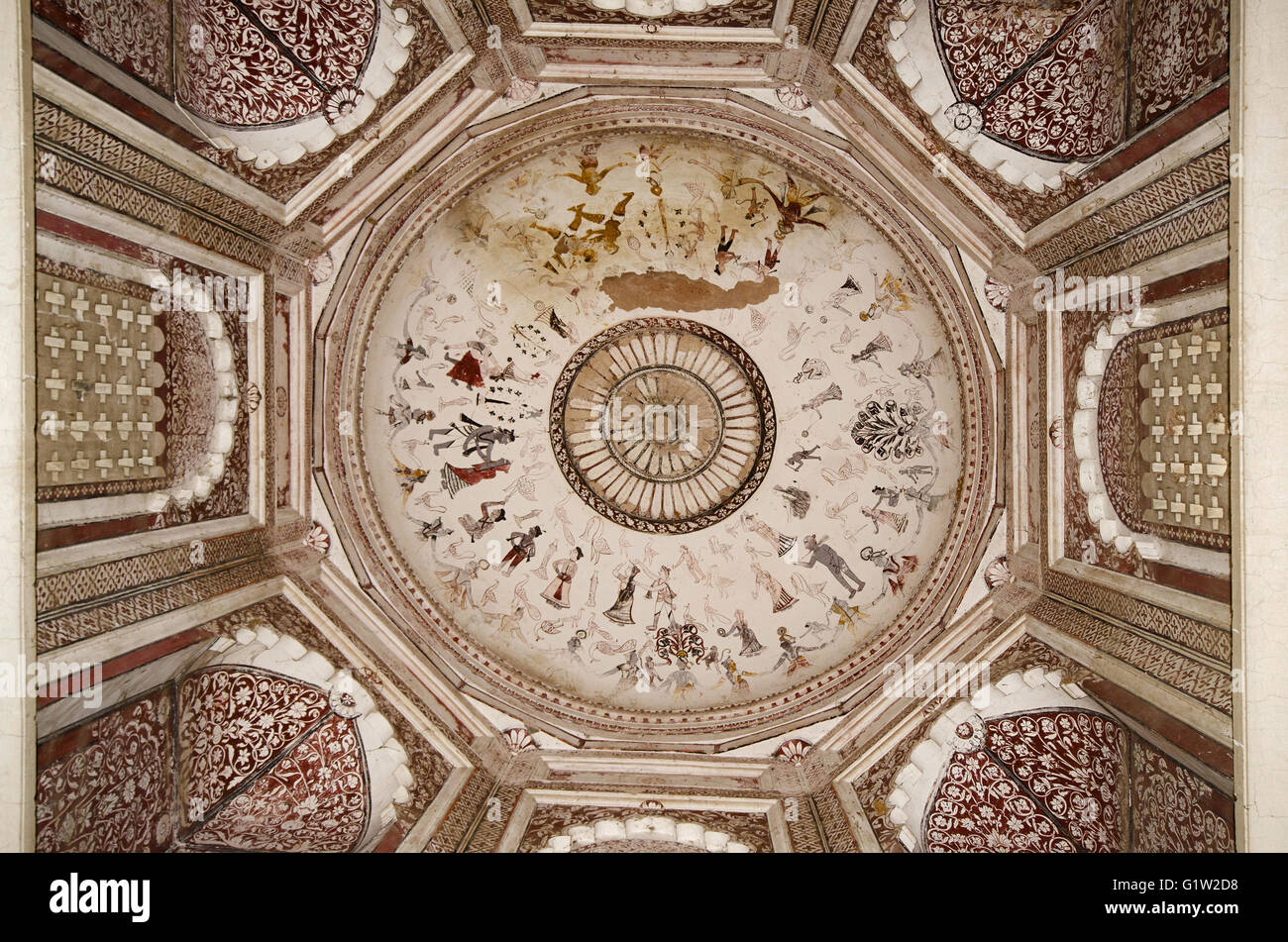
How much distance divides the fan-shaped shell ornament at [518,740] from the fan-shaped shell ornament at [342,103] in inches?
291

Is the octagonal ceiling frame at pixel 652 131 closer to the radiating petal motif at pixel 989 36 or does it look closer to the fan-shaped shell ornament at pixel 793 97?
the fan-shaped shell ornament at pixel 793 97

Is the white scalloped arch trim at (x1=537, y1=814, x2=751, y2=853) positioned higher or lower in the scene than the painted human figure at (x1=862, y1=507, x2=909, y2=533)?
lower

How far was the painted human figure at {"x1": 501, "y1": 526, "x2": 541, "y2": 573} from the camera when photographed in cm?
1069

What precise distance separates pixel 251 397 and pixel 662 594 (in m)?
5.90

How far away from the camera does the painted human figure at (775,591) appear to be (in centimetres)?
1060

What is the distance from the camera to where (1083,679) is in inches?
301

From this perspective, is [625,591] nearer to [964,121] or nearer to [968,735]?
[968,735]

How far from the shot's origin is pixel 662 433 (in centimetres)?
1089

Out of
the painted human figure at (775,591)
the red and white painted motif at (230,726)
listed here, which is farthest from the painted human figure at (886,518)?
the red and white painted motif at (230,726)

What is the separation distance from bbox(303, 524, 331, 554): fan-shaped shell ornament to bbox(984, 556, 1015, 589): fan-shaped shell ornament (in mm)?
8159

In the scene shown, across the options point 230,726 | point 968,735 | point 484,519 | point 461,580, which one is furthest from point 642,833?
point 230,726

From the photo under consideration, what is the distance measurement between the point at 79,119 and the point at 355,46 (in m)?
2.66

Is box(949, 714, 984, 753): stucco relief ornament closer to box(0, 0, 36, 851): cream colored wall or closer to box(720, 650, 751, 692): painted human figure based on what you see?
box(720, 650, 751, 692): painted human figure

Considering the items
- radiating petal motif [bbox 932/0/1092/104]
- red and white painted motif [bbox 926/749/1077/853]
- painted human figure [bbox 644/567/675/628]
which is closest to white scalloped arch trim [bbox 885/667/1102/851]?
red and white painted motif [bbox 926/749/1077/853]
